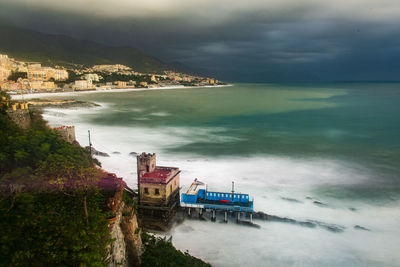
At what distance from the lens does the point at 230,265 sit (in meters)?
15.7

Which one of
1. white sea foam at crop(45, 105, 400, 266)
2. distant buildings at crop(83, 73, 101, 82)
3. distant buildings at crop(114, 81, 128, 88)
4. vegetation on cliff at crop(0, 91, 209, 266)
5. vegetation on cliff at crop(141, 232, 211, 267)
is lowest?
white sea foam at crop(45, 105, 400, 266)

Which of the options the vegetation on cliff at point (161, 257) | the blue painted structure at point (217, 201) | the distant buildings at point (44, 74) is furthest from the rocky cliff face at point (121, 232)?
the distant buildings at point (44, 74)

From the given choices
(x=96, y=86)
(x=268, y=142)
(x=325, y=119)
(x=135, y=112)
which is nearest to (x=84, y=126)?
(x=135, y=112)

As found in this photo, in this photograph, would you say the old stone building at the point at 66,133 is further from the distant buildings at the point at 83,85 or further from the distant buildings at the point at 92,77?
the distant buildings at the point at 92,77

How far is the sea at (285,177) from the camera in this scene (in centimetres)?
1714

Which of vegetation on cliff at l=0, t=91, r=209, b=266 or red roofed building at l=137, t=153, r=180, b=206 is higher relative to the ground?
vegetation on cliff at l=0, t=91, r=209, b=266

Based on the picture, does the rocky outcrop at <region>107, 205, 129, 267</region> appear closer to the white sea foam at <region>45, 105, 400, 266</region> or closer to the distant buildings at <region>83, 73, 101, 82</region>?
the white sea foam at <region>45, 105, 400, 266</region>

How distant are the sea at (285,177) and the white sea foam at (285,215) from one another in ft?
0.23

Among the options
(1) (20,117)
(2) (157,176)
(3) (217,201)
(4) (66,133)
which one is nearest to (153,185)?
(2) (157,176)

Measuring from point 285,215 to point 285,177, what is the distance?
8682 millimetres

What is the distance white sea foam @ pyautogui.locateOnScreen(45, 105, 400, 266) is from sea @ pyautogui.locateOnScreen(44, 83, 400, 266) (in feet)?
0.23

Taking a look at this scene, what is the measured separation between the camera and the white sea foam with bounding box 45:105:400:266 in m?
16.7

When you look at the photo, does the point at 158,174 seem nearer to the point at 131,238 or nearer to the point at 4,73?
the point at 131,238

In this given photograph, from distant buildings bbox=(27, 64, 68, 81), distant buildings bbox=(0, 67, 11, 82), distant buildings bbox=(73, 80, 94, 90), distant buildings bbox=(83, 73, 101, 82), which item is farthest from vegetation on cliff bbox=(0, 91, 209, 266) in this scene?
distant buildings bbox=(83, 73, 101, 82)
